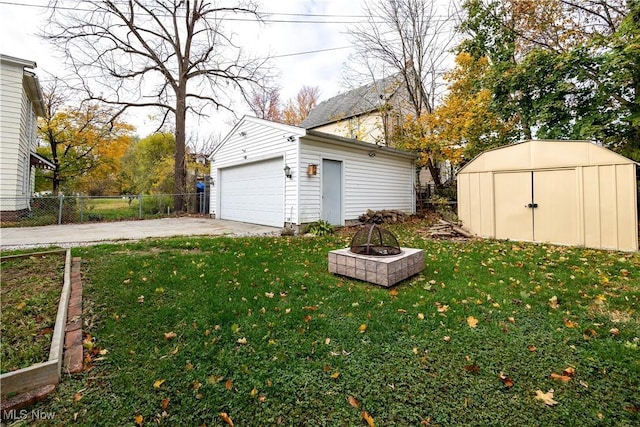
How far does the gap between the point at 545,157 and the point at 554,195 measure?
34.0 inches

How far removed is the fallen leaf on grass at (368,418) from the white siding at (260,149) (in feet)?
21.5

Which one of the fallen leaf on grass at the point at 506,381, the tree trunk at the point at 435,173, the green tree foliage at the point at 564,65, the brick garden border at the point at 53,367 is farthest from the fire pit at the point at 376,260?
the tree trunk at the point at 435,173

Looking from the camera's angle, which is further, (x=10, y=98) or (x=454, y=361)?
(x=10, y=98)

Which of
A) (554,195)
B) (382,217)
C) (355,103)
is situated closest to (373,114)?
(355,103)

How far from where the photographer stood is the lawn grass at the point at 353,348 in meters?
1.66

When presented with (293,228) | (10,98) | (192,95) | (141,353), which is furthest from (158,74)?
(141,353)

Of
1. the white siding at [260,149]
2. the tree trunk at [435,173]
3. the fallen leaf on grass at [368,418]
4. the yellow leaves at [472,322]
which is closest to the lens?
the fallen leaf on grass at [368,418]

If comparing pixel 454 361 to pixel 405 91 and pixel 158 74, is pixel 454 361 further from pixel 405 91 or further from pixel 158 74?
pixel 158 74

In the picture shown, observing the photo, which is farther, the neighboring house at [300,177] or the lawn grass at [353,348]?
the neighboring house at [300,177]

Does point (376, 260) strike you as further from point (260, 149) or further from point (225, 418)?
point (260, 149)

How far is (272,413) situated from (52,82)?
16.5m

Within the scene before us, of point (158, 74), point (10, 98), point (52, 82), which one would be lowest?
point (10, 98)

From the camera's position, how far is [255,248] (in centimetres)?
562

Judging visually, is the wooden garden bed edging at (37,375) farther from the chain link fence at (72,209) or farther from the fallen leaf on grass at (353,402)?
the chain link fence at (72,209)
